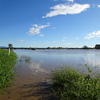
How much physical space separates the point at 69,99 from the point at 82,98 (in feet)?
2.25

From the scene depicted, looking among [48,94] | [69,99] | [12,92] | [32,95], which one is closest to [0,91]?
[12,92]

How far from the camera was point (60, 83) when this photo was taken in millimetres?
6906

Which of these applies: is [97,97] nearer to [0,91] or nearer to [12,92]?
[12,92]

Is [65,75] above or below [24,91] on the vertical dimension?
above

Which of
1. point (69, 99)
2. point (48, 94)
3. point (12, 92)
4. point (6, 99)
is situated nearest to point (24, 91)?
point (12, 92)

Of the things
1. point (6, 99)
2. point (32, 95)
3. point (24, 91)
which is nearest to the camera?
point (6, 99)

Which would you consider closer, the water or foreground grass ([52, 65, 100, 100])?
foreground grass ([52, 65, 100, 100])

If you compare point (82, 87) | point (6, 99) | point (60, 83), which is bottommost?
point (6, 99)

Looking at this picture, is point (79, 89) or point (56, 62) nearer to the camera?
point (79, 89)

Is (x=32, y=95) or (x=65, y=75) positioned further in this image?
(x=65, y=75)

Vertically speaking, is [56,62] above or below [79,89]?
below

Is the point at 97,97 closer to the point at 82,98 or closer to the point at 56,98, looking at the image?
the point at 82,98

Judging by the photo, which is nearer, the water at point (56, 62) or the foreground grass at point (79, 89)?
the foreground grass at point (79, 89)

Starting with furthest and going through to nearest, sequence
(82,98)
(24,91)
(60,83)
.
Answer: (60,83) < (24,91) < (82,98)
